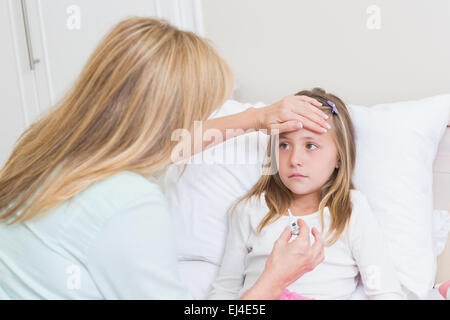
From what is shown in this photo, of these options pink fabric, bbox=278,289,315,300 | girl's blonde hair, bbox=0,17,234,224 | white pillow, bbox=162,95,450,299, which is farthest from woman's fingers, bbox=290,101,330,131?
pink fabric, bbox=278,289,315,300

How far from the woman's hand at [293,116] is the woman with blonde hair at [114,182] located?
21cm

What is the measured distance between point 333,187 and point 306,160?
93 millimetres

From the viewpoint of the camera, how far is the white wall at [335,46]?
1280 mm

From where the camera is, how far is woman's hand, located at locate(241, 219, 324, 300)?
0.79 m

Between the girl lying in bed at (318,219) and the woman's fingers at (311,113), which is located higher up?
the woman's fingers at (311,113)

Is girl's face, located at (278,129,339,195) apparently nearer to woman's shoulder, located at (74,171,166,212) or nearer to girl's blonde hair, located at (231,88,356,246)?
girl's blonde hair, located at (231,88,356,246)

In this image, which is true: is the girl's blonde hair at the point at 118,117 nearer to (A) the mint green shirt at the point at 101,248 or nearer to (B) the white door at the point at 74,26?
(A) the mint green shirt at the point at 101,248


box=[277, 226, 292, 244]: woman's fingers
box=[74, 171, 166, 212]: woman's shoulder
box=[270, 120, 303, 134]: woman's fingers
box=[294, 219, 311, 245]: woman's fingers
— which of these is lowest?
box=[277, 226, 292, 244]: woman's fingers

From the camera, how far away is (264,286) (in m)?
0.79

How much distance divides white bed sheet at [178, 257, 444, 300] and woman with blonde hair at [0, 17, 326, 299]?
12.4 inches

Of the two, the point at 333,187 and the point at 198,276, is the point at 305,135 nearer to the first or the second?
the point at 333,187

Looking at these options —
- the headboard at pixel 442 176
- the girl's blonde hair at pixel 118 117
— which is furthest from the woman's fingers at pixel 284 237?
the headboard at pixel 442 176

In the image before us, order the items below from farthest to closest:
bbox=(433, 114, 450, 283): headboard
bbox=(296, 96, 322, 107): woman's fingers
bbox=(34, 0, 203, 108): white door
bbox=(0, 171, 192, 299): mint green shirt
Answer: bbox=(34, 0, 203, 108): white door < bbox=(433, 114, 450, 283): headboard < bbox=(296, 96, 322, 107): woman's fingers < bbox=(0, 171, 192, 299): mint green shirt

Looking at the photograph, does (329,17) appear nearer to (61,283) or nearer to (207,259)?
(207,259)
